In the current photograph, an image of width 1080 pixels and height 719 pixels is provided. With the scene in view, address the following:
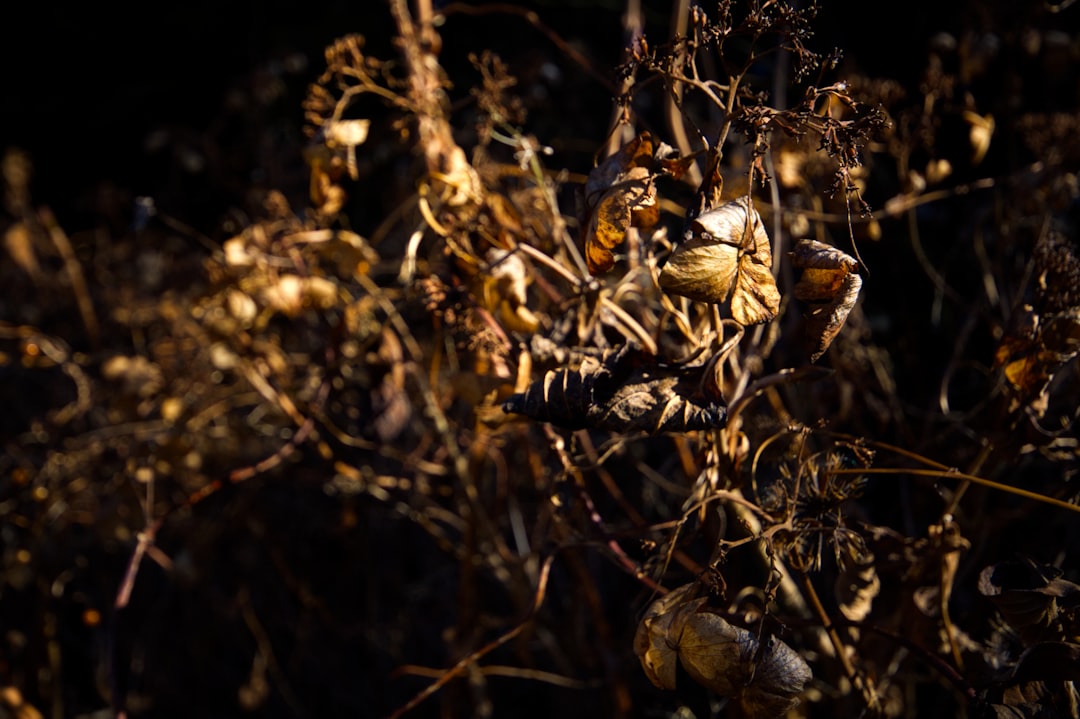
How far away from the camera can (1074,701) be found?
0.86 m

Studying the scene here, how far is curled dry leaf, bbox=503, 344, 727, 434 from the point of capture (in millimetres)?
876

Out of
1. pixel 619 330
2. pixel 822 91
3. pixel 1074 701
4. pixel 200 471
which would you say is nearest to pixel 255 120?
pixel 200 471

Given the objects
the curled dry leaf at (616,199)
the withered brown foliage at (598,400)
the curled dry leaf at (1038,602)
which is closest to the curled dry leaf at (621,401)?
the withered brown foliage at (598,400)

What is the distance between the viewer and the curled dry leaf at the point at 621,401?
34.5 inches

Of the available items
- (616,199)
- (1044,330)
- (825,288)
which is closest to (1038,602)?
(1044,330)

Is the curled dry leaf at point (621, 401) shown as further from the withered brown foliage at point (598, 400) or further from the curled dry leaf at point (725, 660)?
the curled dry leaf at point (725, 660)

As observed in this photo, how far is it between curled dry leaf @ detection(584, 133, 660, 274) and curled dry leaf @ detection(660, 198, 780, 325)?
8 centimetres

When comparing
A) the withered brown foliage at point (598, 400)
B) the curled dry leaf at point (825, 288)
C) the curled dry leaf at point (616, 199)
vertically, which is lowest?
the withered brown foliage at point (598, 400)

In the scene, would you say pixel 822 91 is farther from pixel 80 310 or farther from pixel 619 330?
pixel 80 310

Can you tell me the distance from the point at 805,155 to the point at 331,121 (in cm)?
87

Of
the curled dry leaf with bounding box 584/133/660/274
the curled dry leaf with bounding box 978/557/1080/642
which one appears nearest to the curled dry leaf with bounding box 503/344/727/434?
the curled dry leaf with bounding box 584/133/660/274

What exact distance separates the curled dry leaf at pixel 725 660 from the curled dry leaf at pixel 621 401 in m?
0.18

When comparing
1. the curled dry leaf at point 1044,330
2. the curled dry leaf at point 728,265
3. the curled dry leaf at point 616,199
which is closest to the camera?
the curled dry leaf at point 728,265

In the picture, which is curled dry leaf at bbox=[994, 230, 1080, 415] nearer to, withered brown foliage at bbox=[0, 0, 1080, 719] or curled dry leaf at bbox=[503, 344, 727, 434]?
withered brown foliage at bbox=[0, 0, 1080, 719]
